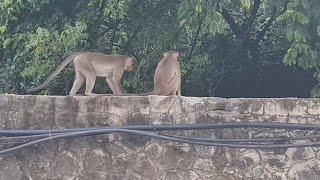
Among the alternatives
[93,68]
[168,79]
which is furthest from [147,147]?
[93,68]

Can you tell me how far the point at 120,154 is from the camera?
675 centimetres

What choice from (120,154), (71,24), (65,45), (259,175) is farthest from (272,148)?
(71,24)

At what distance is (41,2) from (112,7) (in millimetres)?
954

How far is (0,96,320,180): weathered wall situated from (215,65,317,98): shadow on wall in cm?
396

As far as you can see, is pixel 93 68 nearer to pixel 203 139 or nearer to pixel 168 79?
pixel 168 79

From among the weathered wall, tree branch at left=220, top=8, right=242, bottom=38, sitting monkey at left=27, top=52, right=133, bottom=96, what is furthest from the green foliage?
the weathered wall

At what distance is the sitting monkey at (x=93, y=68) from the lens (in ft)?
26.5

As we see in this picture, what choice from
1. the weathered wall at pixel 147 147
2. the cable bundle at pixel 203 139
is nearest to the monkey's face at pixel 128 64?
the weathered wall at pixel 147 147

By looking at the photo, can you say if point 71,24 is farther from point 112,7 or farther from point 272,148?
point 272,148

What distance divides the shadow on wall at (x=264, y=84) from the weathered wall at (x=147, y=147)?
3.96m

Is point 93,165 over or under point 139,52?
under

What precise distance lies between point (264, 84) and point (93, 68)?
3.68 meters

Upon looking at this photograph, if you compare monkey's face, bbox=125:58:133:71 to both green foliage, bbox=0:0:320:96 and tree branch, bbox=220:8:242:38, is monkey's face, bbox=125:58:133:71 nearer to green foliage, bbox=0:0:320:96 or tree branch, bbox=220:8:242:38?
green foliage, bbox=0:0:320:96

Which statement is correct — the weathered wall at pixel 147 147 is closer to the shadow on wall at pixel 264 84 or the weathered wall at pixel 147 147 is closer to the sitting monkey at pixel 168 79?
the sitting monkey at pixel 168 79
